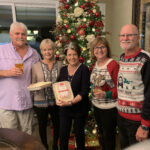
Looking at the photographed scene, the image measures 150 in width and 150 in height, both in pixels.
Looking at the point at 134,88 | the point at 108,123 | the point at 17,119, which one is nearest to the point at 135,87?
the point at 134,88

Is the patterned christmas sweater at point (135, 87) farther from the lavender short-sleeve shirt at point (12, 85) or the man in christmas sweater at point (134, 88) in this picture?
the lavender short-sleeve shirt at point (12, 85)

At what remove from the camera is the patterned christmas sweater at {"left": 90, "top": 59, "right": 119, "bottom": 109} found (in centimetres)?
157

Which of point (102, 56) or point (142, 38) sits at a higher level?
point (142, 38)

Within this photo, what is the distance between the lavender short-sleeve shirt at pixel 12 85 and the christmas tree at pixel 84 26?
1.07 metres

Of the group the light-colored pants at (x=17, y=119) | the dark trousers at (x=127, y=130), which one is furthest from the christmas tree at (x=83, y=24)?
the dark trousers at (x=127, y=130)

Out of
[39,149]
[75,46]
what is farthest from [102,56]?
[39,149]

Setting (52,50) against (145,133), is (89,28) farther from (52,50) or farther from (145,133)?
(145,133)

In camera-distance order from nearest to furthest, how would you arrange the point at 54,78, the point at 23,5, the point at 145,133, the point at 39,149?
the point at 39,149 < the point at 145,133 < the point at 54,78 < the point at 23,5

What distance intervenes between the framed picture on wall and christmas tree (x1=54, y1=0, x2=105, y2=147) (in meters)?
0.58

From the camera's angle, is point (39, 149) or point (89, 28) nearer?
point (39, 149)

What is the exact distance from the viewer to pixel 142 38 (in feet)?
7.97

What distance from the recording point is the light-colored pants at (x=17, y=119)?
183 cm

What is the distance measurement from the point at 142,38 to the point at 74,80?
1364mm

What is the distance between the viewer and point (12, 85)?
179cm
